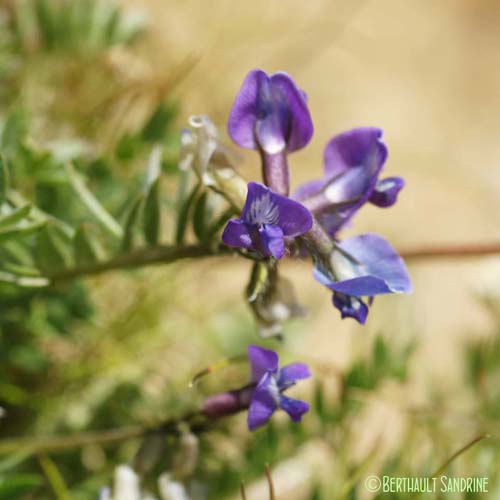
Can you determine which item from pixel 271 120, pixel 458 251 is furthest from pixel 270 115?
pixel 458 251

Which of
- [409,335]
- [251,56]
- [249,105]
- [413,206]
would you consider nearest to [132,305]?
[409,335]

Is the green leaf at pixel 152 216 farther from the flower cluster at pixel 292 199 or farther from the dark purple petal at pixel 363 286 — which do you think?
the dark purple petal at pixel 363 286

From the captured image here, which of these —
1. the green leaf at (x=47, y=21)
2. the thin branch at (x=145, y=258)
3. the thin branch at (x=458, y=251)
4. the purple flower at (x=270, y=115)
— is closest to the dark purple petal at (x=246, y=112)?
the purple flower at (x=270, y=115)

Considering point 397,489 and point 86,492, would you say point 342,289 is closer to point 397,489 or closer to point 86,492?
point 397,489

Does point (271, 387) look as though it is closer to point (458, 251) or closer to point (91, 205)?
point (91, 205)

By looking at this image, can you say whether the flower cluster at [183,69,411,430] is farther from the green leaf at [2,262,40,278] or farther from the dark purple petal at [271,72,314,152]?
the green leaf at [2,262,40,278]

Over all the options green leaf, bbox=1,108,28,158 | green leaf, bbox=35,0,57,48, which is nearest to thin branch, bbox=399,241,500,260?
green leaf, bbox=1,108,28,158
